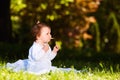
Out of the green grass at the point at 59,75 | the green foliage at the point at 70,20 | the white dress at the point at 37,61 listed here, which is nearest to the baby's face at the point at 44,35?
the white dress at the point at 37,61

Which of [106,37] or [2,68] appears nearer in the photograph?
[2,68]

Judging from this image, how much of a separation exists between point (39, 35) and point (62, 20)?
58.1 feet

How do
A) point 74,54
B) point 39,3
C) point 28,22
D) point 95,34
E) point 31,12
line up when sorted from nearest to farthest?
point 74,54, point 39,3, point 31,12, point 28,22, point 95,34

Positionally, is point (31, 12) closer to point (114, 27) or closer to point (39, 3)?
point (39, 3)

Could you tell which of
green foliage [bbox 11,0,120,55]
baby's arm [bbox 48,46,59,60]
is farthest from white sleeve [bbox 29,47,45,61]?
green foliage [bbox 11,0,120,55]

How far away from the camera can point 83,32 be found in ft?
91.5

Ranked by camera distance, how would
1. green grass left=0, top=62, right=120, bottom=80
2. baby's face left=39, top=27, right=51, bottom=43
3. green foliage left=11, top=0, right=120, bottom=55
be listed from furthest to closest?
green foliage left=11, top=0, right=120, bottom=55
baby's face left=39, top=27, right=51, bottom=43
green grass left=0, top=62, right=120, bottom=80

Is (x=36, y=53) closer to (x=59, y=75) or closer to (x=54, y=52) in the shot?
(x=54, y=52)

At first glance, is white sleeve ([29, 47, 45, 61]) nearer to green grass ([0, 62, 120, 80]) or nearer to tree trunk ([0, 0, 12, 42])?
green grass ([0, 62, 120, 80])

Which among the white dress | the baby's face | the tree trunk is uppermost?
the tree trunk

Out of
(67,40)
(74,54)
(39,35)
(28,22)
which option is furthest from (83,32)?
(39,35)

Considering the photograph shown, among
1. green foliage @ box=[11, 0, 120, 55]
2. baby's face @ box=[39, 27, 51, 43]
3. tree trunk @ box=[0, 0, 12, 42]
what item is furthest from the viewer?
green foliage @ box=[11, 0, 120, 55]

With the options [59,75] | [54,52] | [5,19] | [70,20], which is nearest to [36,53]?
[54,52]

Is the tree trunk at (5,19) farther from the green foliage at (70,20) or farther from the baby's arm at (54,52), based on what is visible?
the baby's arm at (54,52)
